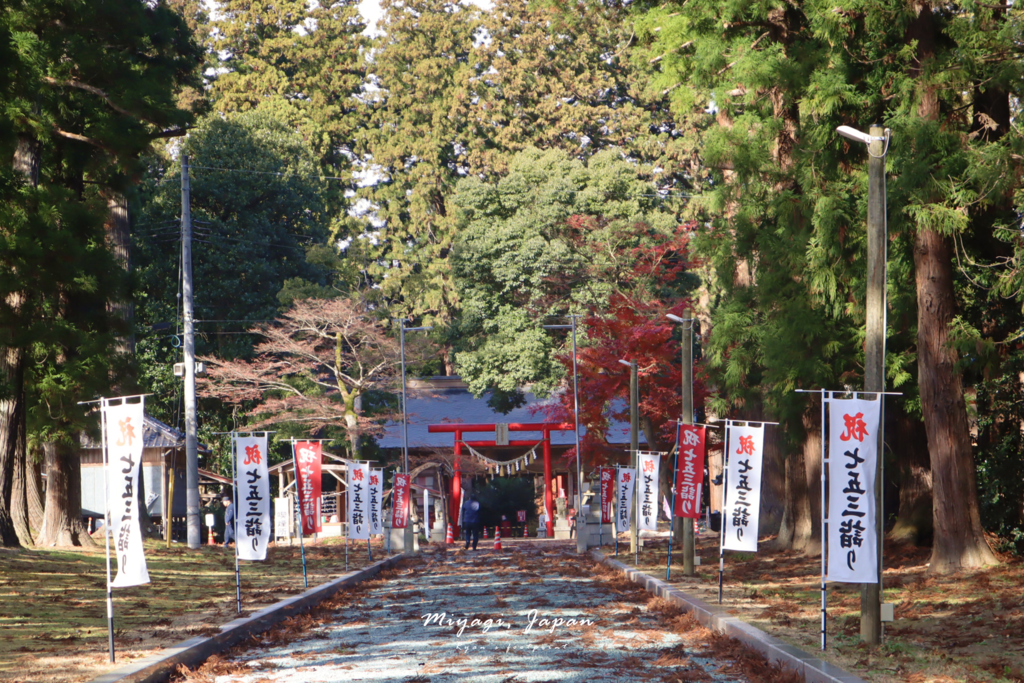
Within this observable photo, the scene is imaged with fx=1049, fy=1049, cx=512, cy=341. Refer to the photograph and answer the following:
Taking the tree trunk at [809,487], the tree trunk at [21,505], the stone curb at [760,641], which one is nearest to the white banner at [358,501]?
the tree trunk at [21,505]

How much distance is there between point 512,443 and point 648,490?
17.6 metres

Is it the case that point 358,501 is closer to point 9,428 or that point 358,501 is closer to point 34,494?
point 34,494

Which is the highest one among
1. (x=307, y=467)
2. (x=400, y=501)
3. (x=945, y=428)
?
(x=945, y=428)

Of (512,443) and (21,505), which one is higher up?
(21,505)

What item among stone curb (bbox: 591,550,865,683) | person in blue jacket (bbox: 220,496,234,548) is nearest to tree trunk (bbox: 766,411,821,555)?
stone curb (bbox: 591,550,865,683)

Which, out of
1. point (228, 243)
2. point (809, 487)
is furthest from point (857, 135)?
point (228, 243)

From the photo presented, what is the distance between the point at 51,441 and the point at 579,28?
14301 millimetres

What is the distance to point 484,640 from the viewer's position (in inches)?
437

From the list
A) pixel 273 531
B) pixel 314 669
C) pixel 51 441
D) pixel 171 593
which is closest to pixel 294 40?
pixel 273 531

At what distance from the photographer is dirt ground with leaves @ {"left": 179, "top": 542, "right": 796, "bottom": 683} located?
8.89m

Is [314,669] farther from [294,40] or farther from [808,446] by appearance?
[294,40]

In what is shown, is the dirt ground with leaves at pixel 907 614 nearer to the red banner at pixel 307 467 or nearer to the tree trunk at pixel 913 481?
the tree trunk at pixel 913 481

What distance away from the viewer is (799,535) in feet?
76.5

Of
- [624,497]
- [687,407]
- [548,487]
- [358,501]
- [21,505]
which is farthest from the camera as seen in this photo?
[548,487]
